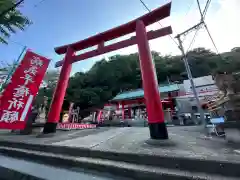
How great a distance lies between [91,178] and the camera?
1886mm

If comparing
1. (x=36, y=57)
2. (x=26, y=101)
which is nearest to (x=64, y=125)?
(x=26, y=101)

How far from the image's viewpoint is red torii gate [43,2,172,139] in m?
3.19

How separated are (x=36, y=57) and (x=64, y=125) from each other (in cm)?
356

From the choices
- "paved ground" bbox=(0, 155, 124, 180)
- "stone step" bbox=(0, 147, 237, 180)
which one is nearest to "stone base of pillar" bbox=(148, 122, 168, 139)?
"stone step" bbox=(0, 147, 237, 180)

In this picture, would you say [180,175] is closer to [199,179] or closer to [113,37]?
[199,179]

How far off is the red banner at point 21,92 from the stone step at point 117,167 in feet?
5.88

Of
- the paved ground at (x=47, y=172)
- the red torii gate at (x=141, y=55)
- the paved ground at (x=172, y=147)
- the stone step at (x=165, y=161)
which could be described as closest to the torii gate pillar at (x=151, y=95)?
the red torii gate at (x=141, y=55)

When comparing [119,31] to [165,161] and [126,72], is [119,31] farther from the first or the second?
[126,72]

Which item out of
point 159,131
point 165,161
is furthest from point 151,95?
point 165,161

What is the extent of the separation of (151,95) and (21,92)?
414 cm

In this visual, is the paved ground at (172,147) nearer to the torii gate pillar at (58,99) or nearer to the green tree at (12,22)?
the torii gate pillar at (58,99)

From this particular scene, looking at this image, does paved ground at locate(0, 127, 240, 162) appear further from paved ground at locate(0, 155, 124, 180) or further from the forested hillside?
the forested hillside

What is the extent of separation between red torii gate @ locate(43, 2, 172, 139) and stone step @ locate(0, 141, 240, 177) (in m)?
1.17

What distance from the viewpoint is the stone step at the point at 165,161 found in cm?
156
